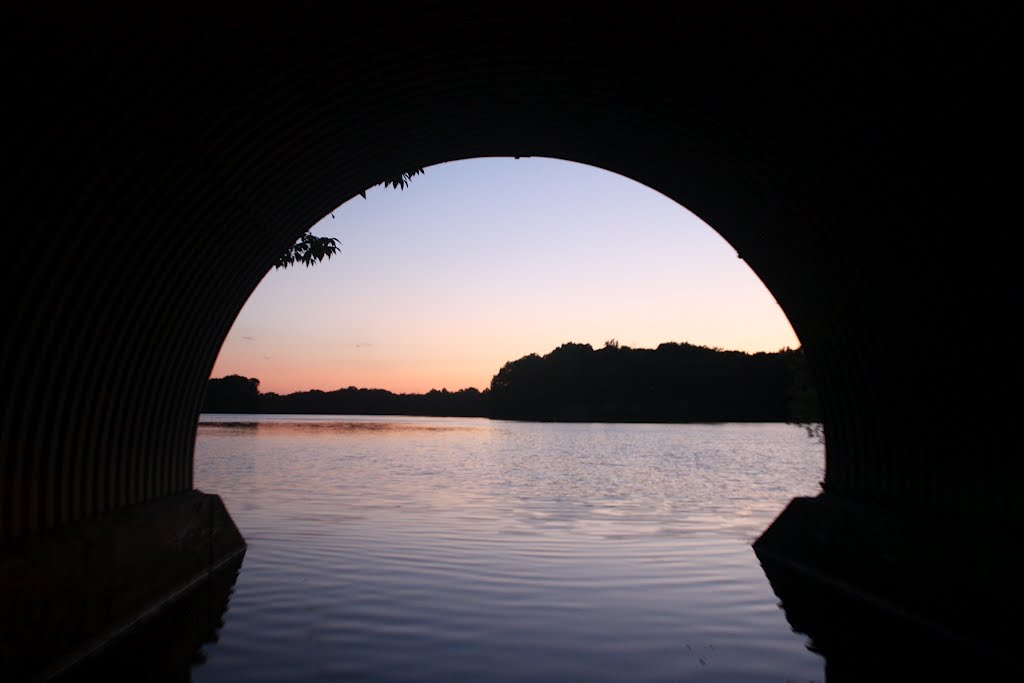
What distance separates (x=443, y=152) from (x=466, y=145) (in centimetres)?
34

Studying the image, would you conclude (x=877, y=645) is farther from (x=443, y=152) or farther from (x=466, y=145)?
(x=443, y=152)

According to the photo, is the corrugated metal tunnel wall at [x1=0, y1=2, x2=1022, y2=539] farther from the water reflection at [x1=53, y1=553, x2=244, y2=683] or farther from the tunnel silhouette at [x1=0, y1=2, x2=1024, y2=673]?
the water reflection at [x1=53, y1=553, x2=244, y2=683]

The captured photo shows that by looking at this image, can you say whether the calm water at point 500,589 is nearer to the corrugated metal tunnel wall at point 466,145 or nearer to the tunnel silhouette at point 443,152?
the tunnel silhouette at point 443,152

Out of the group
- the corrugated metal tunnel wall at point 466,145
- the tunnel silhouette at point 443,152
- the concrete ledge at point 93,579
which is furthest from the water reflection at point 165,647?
the corrugated metal tunnel wall at point 466,145

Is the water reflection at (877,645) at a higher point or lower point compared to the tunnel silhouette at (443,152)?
lower

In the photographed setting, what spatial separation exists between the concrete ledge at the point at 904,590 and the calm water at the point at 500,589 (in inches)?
17.0

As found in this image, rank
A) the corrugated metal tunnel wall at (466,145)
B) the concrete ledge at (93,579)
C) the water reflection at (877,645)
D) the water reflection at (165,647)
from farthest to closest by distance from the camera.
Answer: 1. the water reflection at (877,645)
2. the water reflection at (165,647)
3. the concrete ledge at (93,579)
4. the corrugated metal tunnel wall at (466,145)

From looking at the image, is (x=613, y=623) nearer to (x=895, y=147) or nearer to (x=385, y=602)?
(x=385, y=602)

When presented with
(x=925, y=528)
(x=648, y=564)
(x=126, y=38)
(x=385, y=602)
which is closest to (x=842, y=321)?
(x=925, y=528)

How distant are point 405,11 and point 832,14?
11.3 feet

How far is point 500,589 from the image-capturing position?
10953 mm

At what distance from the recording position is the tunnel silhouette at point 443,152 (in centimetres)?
678

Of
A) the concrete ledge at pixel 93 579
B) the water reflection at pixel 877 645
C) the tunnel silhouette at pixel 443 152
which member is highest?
the tunnel silhouette at pixel 443 152

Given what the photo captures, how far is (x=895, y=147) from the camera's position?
7992mm
